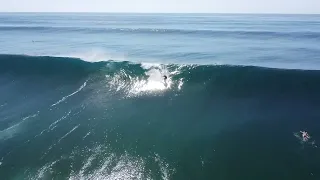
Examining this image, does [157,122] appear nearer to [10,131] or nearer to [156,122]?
[156,122]

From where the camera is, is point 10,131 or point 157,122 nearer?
point 10,131

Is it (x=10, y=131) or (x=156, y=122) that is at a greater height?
(x=156, y=122)

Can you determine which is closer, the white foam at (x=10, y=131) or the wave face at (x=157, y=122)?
the wave face at (x=157, y=122)

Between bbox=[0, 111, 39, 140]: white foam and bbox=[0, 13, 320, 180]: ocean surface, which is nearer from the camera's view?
bbox=[0, 13, 320, 180]: ocean surface

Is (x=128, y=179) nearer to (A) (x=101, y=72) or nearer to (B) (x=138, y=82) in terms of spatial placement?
(B) (x=138, y=82)

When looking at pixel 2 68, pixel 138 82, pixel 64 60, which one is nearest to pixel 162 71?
pixel 138 82

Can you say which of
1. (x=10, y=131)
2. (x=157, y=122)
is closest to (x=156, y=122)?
(x=157, y=122)

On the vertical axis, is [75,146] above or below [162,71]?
below

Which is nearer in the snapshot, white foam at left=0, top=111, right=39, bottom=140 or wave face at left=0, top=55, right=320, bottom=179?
wave face at left=0, top=55, right=320, bottom=179
